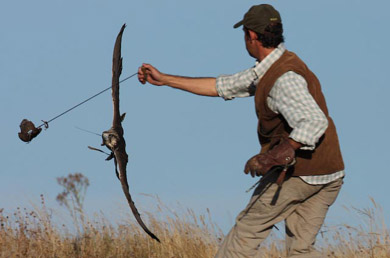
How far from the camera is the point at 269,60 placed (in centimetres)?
515

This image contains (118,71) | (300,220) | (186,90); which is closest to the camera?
(300,220)

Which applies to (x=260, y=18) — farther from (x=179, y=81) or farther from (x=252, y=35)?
(x=179, y=81)

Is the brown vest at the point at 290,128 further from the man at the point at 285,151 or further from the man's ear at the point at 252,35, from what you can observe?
the man's ear at the point at 252,35

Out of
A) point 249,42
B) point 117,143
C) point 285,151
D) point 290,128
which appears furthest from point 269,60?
point 117,143

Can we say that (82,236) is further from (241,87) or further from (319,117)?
(319,117)

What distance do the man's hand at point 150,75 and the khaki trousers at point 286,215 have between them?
50.9 inches

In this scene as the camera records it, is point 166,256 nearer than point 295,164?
Result: No

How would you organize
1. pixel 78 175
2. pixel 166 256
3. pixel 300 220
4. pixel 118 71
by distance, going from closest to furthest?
pixel 300 220 < pixel 118 71 < pixel 166 256 < pixel 78 175

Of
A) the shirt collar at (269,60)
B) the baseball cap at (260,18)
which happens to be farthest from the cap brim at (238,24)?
the shirt collar at (269,60)

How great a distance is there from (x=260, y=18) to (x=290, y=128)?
768 mm

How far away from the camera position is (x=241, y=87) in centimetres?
561

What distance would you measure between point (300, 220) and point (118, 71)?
2.04 meters

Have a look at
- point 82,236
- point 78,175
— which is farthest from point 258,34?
point 78,175

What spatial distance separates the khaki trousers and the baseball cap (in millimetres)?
1012
